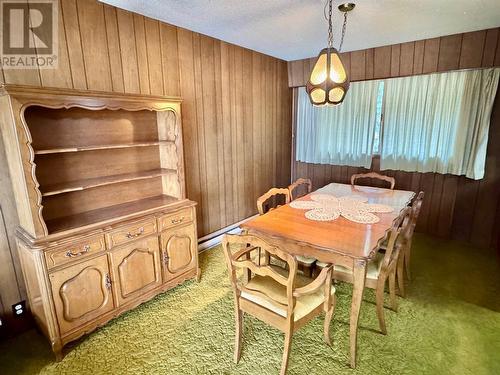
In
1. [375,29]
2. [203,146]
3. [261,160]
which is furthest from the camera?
[261,160]

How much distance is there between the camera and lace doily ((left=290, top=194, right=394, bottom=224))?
216cm

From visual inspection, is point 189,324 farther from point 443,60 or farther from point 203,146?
point 443,60

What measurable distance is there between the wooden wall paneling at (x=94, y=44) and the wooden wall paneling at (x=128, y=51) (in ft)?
0.44

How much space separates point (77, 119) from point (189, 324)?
181 centimetres

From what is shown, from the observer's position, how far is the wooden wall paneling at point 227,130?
10.5 feet

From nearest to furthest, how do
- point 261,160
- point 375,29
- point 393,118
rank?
point 375,29
point 393,118
point 261,160

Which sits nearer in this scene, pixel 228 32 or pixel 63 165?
pixel 63 165

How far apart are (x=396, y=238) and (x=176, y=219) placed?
172 cm

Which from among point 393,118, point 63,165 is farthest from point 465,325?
point 63,165

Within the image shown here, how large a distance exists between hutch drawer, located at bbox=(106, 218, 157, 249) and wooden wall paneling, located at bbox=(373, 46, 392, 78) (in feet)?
10.7

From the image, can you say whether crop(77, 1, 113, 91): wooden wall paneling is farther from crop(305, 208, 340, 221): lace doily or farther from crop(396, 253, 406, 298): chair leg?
crop(396, 253, 406, 298): chair leg

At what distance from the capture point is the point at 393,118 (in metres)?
3.61

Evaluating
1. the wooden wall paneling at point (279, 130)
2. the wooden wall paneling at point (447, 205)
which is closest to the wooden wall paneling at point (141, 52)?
the wooden wall paneling at point (279, 130)

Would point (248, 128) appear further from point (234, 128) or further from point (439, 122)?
point (439, 122)
